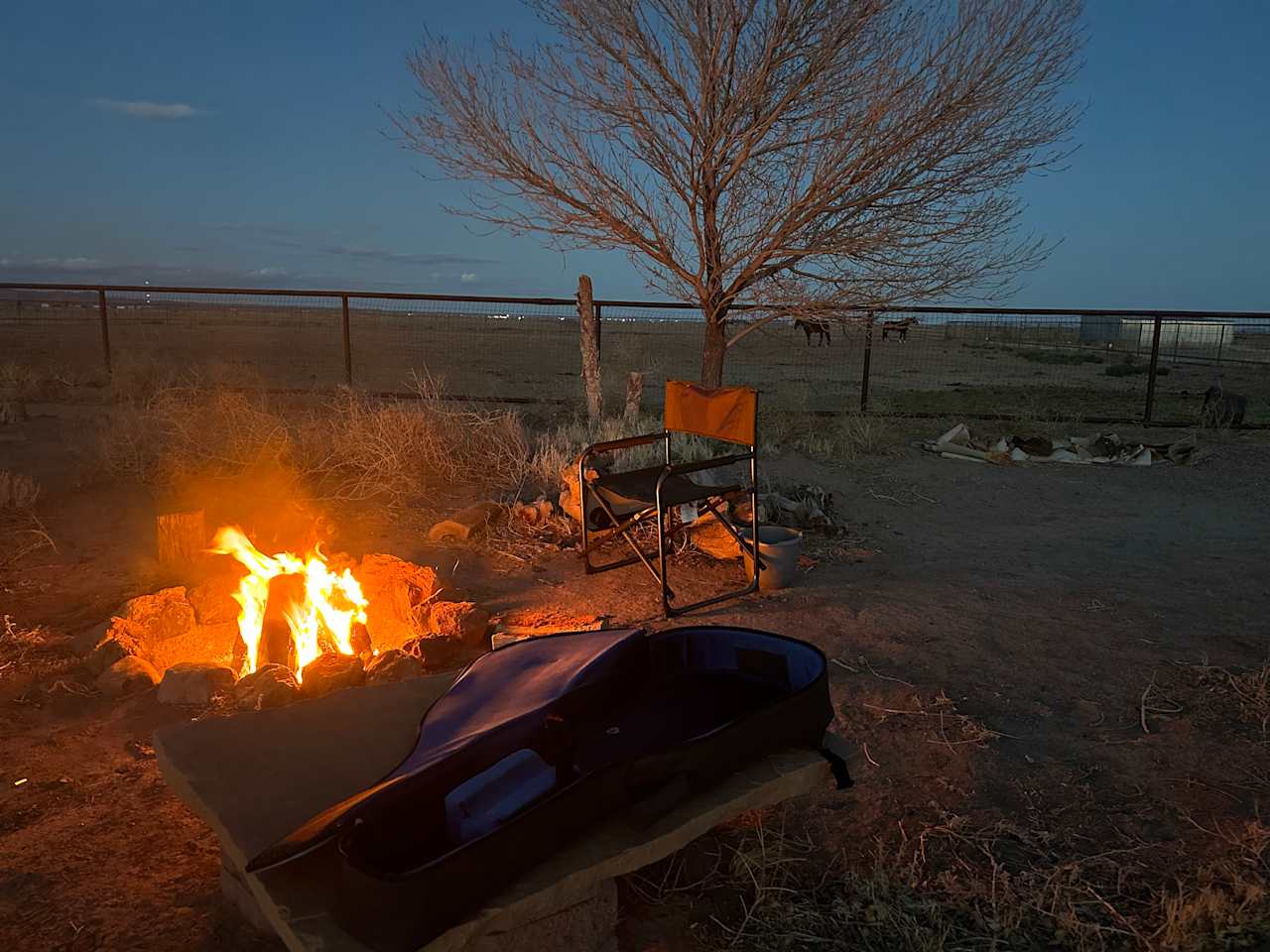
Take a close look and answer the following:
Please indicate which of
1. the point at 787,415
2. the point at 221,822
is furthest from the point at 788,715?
the point at 787,415

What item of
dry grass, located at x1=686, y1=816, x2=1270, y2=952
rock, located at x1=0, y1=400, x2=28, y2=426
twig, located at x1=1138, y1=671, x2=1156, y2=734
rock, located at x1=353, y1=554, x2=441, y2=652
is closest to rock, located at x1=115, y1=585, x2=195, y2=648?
rock, located at x1=353, y1=554, x2=441, y2=652

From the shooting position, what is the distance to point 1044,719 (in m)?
3.00

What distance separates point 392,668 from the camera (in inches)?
124

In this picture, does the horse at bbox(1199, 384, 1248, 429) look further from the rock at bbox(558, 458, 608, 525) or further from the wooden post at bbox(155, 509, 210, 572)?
the wooden post at bbox(155, 509, 210, 572)

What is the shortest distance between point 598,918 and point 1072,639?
108 inches

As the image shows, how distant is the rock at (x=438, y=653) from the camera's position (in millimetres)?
3426

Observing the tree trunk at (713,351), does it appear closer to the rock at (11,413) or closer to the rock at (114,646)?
the rock at (114,646)

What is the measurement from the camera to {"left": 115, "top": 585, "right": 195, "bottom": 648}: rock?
3650mm

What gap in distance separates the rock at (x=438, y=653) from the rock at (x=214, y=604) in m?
1.01

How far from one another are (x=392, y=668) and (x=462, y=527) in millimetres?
2054

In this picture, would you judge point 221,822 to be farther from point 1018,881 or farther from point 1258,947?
point 1258,947

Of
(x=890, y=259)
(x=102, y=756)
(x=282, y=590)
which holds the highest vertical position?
(x=890, y=259)

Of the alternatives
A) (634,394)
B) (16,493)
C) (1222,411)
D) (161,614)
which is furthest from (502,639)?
(1222,411)

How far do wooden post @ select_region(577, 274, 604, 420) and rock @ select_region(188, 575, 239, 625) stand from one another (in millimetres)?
4677
